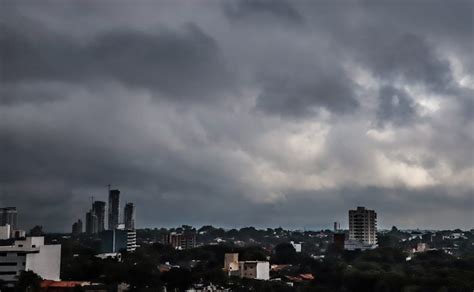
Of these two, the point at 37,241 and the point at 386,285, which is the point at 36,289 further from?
the point at 386,285

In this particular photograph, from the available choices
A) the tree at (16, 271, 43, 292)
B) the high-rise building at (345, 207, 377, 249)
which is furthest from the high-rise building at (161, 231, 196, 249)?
the tree at (16, 271, 43, 292)

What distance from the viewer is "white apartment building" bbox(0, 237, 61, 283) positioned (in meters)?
52.5

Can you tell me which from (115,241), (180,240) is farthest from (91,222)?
(115,241)

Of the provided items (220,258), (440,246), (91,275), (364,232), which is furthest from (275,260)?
(440,246)

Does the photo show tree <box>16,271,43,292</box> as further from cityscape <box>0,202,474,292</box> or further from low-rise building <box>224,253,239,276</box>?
low-rise building <box>224,253,239,276</box>

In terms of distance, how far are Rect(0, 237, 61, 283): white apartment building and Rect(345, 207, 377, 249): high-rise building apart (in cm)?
8828

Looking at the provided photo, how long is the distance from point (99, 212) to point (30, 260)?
141 meters

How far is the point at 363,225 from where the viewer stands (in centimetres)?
13688

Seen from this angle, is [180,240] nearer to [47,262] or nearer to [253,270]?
[253,270]

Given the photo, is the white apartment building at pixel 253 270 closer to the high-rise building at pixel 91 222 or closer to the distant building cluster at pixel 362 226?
the distant building cluster at pixel 362 226

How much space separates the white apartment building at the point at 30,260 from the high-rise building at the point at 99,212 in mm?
136746

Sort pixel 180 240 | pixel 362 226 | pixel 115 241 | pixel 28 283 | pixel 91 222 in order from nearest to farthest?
1. pixel 28 283
2. pixel 115 241
3. pixel 362 226
4. pixel 180 240
5. pixel 91 222

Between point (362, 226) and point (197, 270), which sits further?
point (362, 226)

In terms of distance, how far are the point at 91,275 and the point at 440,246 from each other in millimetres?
131763
